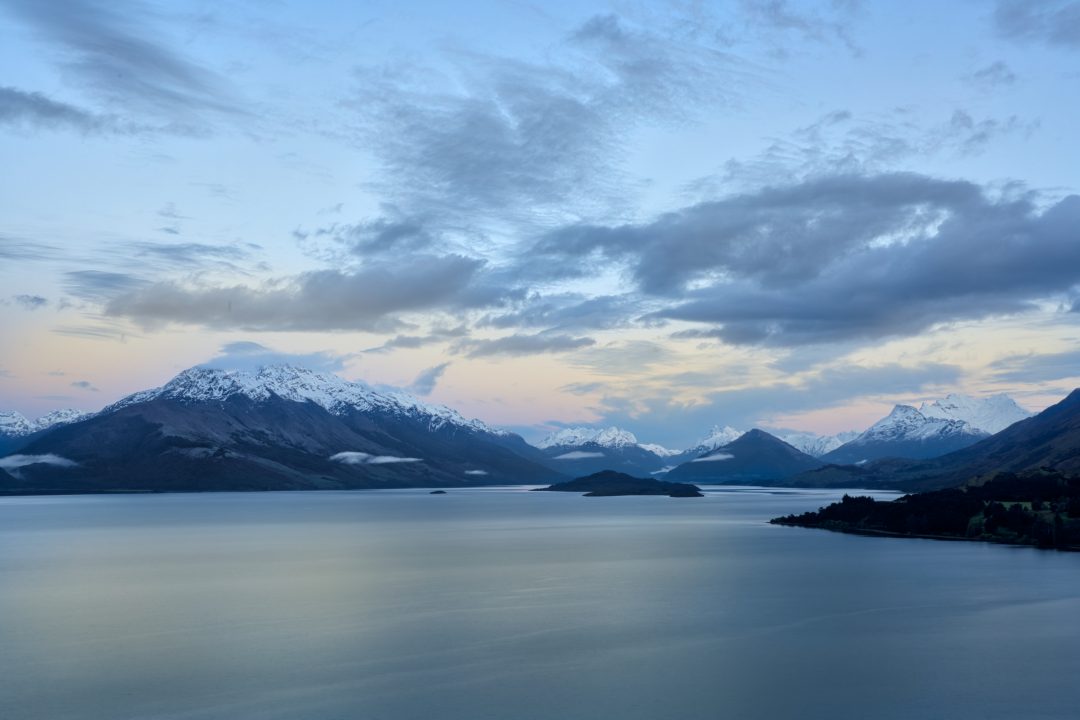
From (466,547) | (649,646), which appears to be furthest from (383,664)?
(466,547)

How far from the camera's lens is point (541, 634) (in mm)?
52688

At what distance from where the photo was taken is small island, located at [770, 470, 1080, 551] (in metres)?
115

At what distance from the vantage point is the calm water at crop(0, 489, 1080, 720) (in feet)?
126

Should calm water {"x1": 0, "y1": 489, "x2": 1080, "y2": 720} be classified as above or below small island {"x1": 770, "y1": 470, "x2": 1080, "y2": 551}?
below

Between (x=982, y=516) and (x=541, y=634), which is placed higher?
(x=982, y=516)

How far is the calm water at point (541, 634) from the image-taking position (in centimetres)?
3850

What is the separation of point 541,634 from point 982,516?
97149 mm

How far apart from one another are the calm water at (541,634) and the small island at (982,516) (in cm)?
1270

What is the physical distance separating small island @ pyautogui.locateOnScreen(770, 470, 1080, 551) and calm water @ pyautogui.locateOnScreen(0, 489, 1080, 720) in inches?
500

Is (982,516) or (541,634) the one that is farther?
(982,516)

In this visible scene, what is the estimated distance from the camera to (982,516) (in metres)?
129

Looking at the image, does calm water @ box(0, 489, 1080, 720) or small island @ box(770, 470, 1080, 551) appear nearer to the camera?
calm water @ box(0, 489, 1080, 720)

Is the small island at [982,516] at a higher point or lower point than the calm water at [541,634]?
higher

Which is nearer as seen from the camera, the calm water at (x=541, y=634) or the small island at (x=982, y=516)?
the calm water at (x=541, y=634)
